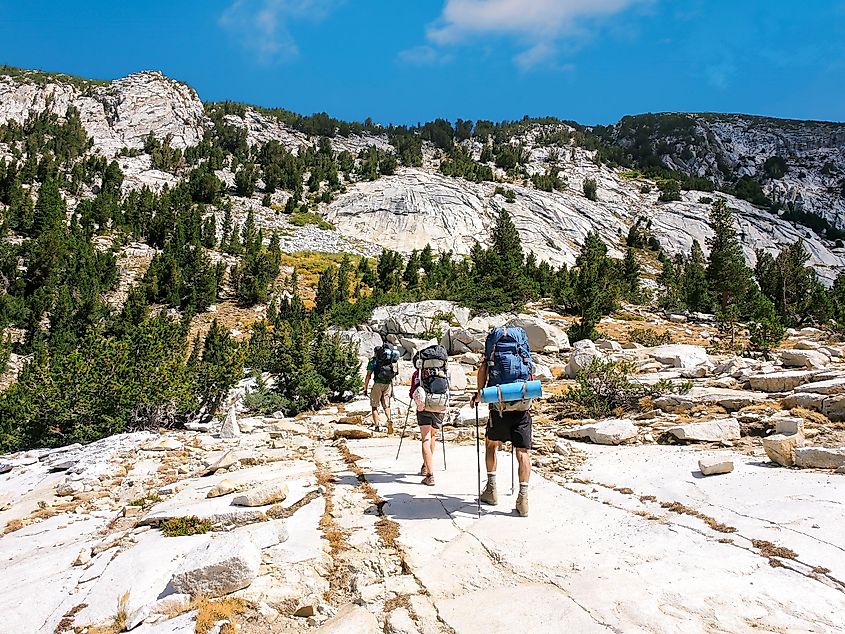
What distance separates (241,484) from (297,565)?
8.44 ft

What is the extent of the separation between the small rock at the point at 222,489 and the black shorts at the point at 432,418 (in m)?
2.44

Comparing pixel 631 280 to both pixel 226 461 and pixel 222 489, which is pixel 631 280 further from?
pixel 222 489

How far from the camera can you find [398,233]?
5984 cm

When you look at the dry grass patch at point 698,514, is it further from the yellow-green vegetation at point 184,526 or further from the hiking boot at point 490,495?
the yellow-green vegetation at point 184,526

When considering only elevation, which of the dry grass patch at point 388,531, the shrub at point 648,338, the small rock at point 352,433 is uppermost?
the shrub at point 648,338

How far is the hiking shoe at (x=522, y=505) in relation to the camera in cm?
500

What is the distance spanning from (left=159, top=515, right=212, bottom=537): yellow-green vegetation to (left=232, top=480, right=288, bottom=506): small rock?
1.50 feet

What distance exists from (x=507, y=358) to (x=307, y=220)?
187 feet

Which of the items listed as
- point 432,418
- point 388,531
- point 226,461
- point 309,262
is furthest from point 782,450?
Result: point 309,262

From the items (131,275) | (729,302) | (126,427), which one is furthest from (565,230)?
(126,427)

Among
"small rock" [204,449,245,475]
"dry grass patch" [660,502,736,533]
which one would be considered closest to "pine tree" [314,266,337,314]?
"small rock" [204,449,245,475]

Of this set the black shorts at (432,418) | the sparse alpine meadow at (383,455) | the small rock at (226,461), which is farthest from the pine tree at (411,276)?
the black shorts at (432,418)

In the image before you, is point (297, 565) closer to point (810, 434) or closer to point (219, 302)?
point (810, 434)

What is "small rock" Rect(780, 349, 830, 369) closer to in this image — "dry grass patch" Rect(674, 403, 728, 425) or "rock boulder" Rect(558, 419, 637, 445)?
"dry grass patch" Rect(674, 403, 728, 425)
